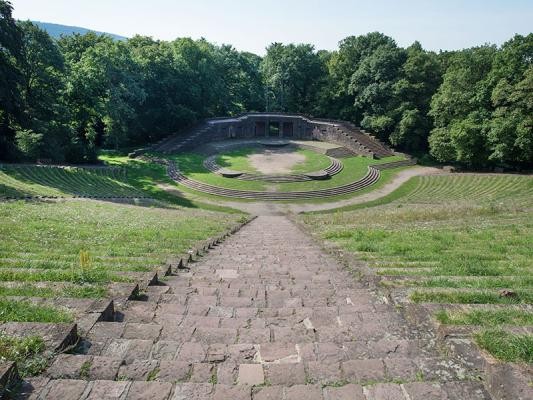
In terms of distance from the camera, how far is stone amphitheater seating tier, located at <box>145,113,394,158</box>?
5195 cm

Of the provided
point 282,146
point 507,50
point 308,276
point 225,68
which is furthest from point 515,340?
point 225,68

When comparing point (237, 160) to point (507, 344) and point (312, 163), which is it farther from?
point (507, 344)

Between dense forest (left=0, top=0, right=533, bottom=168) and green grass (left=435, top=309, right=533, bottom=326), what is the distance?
34.9m

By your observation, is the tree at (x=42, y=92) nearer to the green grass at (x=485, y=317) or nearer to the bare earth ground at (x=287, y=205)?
the bare earth ground at (x=287, y=205)

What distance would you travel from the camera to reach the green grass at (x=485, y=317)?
565 cm

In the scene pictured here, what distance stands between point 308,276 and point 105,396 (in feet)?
20.9

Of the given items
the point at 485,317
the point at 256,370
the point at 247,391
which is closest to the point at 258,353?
the point at 256,370

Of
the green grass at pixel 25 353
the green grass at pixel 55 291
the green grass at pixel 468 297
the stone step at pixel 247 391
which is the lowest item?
the green grass at pixel 468 297

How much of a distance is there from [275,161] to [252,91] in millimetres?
22205

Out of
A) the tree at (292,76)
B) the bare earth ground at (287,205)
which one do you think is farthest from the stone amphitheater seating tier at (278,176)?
the tree at (292,76)

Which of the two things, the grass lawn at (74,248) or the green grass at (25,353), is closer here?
the green grass at (25,353)

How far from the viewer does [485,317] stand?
5840 mm

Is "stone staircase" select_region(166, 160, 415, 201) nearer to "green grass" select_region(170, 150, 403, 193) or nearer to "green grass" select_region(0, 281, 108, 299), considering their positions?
"green grass" select_region(170, 150, 403, 193)

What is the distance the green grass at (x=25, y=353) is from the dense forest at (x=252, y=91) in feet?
109
